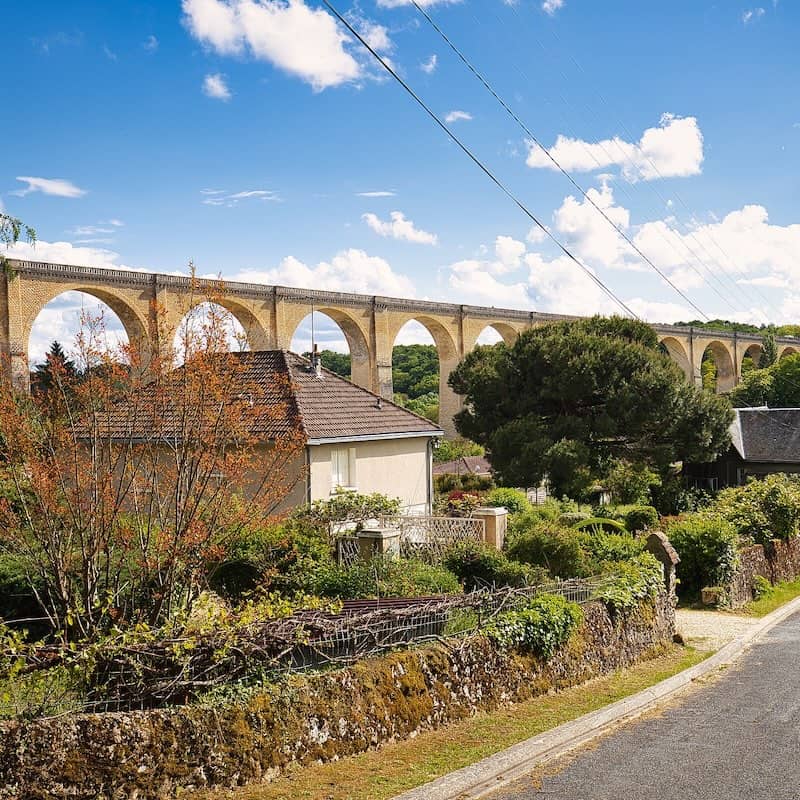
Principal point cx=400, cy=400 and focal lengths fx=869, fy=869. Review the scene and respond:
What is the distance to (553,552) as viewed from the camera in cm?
1263

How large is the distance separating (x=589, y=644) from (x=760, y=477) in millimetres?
25763

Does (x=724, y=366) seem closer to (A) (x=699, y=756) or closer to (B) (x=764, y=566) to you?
(B) (x=764, y=566)

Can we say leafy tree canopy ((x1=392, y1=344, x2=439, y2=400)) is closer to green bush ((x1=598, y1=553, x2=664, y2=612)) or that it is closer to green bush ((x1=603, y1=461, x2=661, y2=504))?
green bush ((x1=603, y1=461, x2=661, y2=504))

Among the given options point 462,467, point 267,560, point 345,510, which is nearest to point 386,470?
point 345,510

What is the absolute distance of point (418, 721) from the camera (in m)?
6.77

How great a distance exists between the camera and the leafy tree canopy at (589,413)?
2781cm

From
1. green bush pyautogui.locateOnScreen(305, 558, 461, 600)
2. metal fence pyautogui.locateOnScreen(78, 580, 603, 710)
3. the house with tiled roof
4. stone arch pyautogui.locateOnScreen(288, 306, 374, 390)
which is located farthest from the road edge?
stone arch pyautogui.locateOnScreen(288, 306, 374, 390)

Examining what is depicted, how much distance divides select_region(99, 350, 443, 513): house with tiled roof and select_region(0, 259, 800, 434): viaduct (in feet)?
8.49

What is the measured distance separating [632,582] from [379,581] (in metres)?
3.19

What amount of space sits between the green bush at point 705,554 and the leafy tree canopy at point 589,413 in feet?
32.5

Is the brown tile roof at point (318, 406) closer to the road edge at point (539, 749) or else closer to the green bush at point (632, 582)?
the green bush at point (632, 582)

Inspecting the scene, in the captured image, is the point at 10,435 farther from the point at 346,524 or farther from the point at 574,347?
the point at 574,347

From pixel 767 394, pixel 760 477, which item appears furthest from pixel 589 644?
pixel 767 394

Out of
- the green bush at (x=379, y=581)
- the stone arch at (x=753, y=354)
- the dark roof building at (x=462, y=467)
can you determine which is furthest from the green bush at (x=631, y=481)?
the stone arch at (x=753, y=354)
